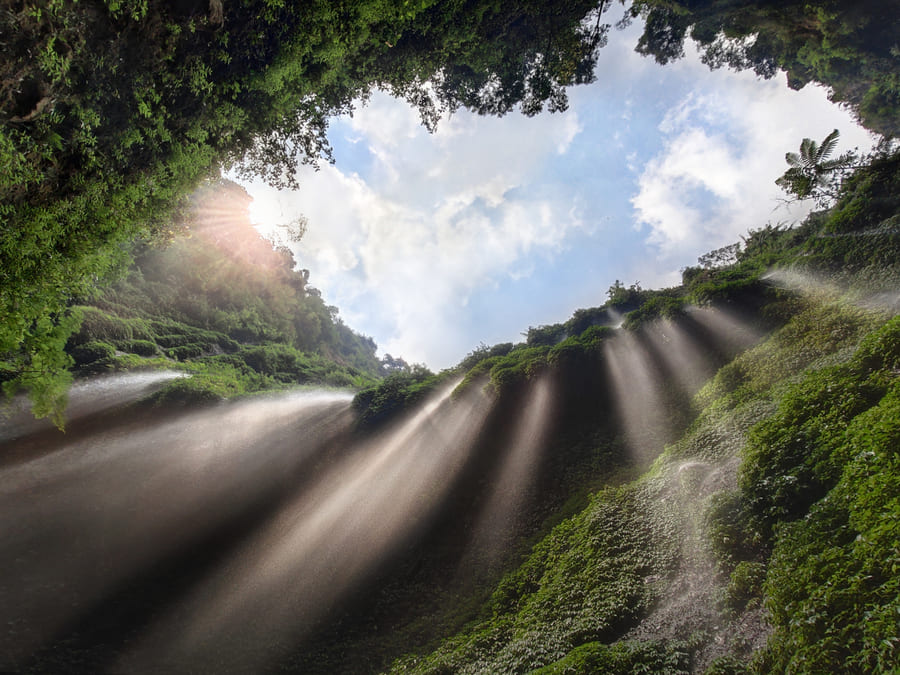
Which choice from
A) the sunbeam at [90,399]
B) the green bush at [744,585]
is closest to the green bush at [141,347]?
the sunbeam at [90,399]

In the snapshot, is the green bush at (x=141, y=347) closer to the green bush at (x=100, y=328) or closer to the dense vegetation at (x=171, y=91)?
the green bush at (x=100, y=328)

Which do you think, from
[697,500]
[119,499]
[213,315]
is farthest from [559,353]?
[213,315]

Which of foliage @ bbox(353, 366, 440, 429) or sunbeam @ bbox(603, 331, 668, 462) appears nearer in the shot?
sunbeam @ bbox(603, 331, 668, 462)

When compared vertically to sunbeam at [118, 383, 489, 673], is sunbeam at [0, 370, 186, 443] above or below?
above

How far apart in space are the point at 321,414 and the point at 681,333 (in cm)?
1957

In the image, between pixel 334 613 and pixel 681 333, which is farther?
pixel 681 333

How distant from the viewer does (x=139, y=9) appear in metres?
5.73

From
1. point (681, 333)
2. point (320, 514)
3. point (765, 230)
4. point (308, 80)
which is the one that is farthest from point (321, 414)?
point (765, 230)

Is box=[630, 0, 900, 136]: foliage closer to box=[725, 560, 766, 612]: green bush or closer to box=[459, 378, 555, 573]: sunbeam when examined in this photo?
box=[459, 378, 555, 573]: sunbeam

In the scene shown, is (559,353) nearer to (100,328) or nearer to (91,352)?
(91,352)

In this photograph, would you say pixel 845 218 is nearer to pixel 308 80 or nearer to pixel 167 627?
pixel 308 80

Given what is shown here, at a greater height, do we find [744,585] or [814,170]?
[814,170]

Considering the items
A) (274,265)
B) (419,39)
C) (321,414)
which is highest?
(274,265)

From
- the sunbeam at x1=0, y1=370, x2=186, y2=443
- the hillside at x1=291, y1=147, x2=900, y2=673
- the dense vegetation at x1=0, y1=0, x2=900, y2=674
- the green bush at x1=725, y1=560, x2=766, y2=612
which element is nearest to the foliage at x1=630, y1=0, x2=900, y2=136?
the dense vegetation at x1=0, y1=0, x2=900, y2=674
